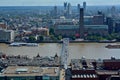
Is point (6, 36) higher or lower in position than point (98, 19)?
lower

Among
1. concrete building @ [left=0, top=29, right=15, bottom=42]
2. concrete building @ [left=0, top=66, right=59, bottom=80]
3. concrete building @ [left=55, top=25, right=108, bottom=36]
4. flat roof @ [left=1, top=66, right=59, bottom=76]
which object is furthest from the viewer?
concrete building @ [left=55, top=25, right=108, bottom=36]

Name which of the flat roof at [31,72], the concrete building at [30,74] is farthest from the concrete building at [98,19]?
the concrete building at [30,74]

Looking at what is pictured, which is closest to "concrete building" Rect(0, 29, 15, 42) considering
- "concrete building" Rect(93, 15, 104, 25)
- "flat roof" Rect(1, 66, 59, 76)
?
"concrete building" Rect(93, 15, 104, 25)

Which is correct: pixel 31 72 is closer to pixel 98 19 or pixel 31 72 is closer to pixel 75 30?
pixel 75 30

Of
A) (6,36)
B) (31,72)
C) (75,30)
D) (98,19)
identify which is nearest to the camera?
(31,72)

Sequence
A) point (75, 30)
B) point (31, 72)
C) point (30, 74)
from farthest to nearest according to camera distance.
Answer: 1. point (75, 30)
2. point (31, 72)
3. point (30, 74)

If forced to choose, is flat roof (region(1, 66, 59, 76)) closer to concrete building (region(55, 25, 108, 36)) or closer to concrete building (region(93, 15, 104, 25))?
concrete building (region(55, 25, 108, 36))

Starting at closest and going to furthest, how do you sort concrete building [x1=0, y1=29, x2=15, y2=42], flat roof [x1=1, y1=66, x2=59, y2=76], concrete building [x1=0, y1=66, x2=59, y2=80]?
concrete building [x1=0, y1=66, x2=59, y2=80] < flat roof [x1=1, y1=66, x2=59, y2=76] < concrete building [x1=0, y1=29, x2=15, y2=42]

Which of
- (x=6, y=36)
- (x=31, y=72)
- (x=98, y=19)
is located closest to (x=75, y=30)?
(x=98, y=19)

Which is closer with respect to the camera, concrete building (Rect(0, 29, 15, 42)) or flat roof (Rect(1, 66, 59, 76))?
flat roof (Rect(1, 66, 59, 76))

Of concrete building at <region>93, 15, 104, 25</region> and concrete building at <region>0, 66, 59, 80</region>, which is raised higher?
concrete building at <region>93, 15, 104, 25</region>

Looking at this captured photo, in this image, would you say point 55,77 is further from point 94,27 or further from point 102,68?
point 94,27
